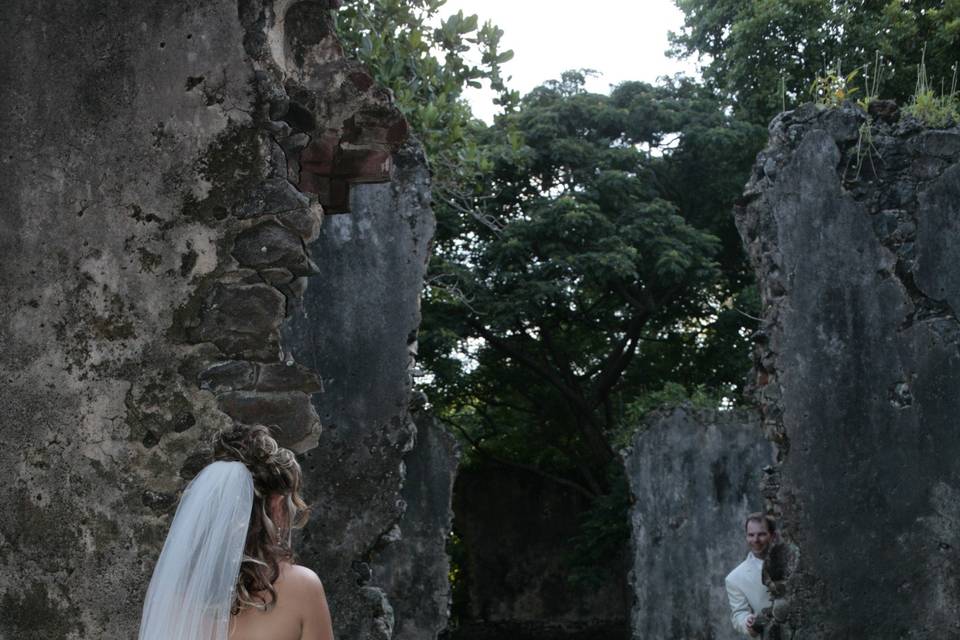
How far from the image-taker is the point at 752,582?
673 centimetres

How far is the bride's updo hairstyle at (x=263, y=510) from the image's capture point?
297 centimetres

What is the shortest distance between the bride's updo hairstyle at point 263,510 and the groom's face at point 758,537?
3.70m

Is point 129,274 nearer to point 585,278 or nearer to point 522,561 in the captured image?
point 585,278

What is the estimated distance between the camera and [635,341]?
56.4 feet

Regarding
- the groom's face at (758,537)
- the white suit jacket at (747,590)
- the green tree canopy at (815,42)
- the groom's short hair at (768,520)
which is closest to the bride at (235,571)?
the groom's short hair at (768,520)

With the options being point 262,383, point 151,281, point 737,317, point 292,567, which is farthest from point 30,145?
point 737,317

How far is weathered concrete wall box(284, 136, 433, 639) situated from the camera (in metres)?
6.92

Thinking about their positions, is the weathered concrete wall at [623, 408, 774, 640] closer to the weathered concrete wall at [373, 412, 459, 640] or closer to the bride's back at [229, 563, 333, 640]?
the weathered concrete wall at [373, 412, 459, 640]

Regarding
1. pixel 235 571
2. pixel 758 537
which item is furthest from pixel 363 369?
pixel 235 571

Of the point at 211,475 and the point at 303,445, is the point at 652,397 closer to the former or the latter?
the point at 303,445

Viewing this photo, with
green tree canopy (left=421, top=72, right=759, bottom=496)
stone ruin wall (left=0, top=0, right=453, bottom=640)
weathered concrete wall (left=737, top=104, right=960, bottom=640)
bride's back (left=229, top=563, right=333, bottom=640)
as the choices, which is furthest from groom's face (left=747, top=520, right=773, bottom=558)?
green tree canopy (left=421, top=72, right=759, bottom=496)

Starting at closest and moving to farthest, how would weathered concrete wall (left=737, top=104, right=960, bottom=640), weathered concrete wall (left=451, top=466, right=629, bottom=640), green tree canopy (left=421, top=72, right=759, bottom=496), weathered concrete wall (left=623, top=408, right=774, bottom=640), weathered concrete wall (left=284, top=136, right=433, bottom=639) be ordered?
weathered concrete wall (left=737, top=104, right=960, bottom=640) < weathered concrete wall (left=284, top=136, right=433, bottom=639) < weathered concrete wall (left=623, top=408, right=774, bottom=640) < green tree canopy (left=421, top=72, right=759, bottom=496) < weathered concrete wall (left=451, top=466, right=629, bottom=640)

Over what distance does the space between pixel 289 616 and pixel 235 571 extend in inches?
7.3

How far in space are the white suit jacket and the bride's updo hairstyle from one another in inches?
157
